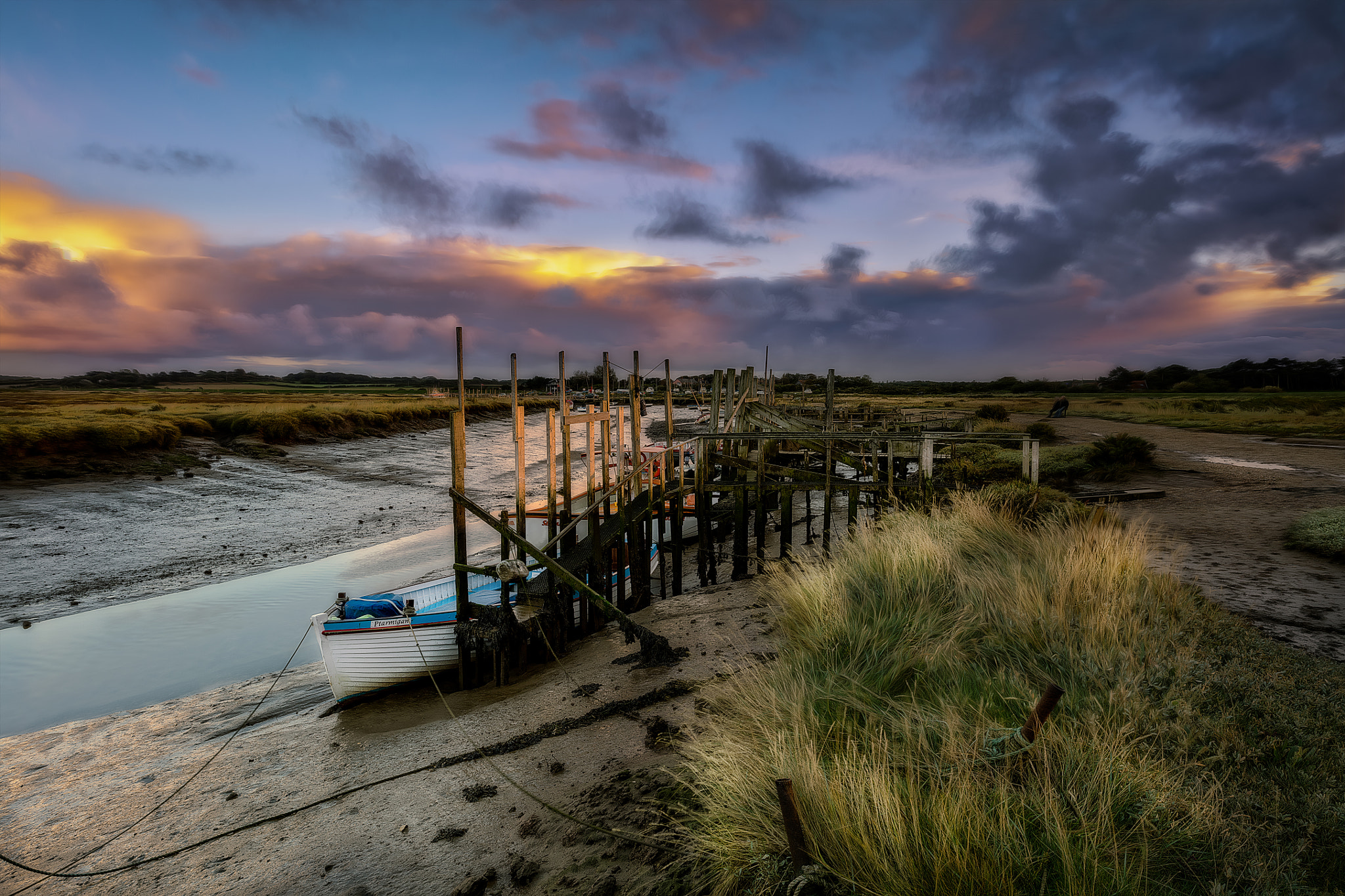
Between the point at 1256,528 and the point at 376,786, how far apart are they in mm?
16362

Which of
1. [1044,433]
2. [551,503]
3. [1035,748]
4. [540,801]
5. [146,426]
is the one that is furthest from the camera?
[1044,433]

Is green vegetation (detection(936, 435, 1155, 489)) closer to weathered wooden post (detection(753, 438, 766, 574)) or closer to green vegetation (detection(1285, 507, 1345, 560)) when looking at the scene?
green vegetation (detection(1285, 507, 1345, 560))

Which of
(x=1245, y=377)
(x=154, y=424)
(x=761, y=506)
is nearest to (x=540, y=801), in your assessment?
(x=761, y=506)

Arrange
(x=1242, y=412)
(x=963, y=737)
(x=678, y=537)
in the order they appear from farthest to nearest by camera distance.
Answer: (x=1242, y=412), (x=678, y=537), (x=963, y=737)

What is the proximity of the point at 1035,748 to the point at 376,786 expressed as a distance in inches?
260

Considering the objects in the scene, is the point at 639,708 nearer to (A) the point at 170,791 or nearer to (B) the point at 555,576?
(B) the point at 555,576

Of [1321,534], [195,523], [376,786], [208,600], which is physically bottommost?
[208,600]

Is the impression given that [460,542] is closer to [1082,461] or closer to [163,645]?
[163,645]

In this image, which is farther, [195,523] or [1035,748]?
[195,523]

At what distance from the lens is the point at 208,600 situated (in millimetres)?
13320

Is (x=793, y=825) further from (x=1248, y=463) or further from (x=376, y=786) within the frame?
(x=1248, y=463)

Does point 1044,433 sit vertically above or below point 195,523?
above

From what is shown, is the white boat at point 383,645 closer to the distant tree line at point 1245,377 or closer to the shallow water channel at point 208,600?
the shallow water channel at point 208,600

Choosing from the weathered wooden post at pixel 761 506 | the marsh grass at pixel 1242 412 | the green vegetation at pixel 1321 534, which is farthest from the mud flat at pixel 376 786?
the marsh grass at pixel 1242 412
